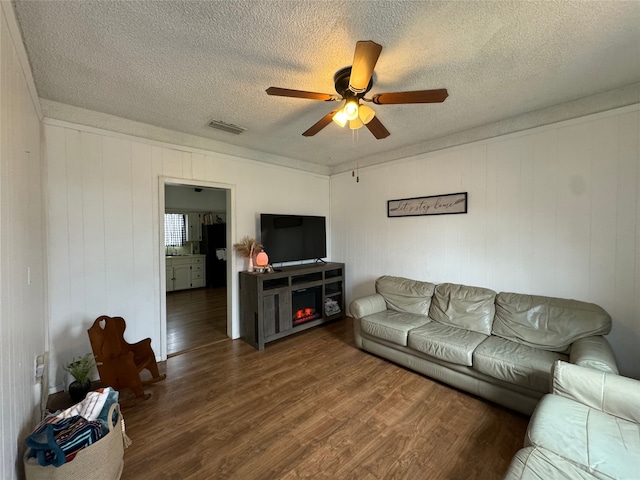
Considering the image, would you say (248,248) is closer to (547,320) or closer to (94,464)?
(94,464)

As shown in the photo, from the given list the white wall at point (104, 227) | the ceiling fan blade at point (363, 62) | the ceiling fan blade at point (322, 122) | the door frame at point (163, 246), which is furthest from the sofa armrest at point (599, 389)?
the white wall at point (104, 227)

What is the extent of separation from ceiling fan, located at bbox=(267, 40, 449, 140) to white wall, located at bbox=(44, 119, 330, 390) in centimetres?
199

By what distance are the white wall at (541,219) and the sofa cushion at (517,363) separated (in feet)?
2.51

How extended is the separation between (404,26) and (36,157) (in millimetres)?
2792

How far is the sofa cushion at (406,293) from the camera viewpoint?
3111 millimetres

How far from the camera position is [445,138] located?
10.6 ft

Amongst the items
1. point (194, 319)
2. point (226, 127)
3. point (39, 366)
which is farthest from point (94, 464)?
point (194, 319)

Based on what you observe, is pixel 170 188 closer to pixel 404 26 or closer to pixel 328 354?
pixel 328 354

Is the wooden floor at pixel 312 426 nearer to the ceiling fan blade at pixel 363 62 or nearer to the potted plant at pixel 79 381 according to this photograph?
the potted plant at pixel 79 381

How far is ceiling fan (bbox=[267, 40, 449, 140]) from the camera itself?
1407 millimetres

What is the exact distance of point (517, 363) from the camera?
6.55ft

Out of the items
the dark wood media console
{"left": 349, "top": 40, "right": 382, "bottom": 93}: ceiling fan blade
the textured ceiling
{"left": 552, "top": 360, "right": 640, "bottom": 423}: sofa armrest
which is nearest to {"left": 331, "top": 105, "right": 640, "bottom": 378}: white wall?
the textured ceiling

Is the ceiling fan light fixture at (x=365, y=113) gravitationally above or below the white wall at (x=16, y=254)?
above

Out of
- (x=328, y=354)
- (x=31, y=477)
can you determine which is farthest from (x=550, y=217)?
(x=31, y=477)
